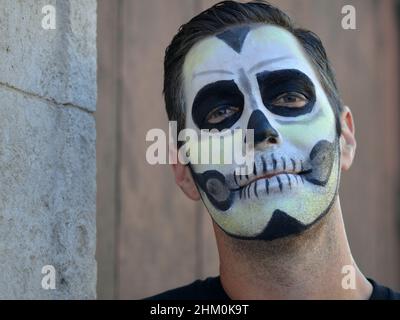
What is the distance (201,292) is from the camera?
278cm

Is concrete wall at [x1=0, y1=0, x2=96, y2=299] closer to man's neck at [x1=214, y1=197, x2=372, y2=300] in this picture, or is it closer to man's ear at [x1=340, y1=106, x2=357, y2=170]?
man's neck at [x1=214, y1=197, x2=372, y2=300]

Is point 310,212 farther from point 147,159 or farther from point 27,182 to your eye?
point 147,159

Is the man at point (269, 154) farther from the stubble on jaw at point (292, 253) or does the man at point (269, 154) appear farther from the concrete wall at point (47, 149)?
the concrete wall at point (47, 149)

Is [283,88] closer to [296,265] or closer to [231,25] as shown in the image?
[231,25]

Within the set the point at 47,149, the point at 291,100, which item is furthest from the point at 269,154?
the point at 47,149

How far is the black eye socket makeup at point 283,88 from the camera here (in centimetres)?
263

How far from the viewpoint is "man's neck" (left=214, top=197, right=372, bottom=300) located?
8.40ft

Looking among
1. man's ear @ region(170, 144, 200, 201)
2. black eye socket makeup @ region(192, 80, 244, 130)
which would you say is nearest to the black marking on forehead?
black eye socket makeup @ region(192, 80, 244, 130)

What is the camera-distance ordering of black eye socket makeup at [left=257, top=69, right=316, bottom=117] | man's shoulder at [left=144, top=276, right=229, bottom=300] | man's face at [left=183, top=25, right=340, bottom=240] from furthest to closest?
man's shoulder at [left=144, top=276, right=229, bottom=300], black eye socket makeup at [left=257, top=69, right=316, bottom=117], man's face at [left=183, top=25, right=340, bottom=240]

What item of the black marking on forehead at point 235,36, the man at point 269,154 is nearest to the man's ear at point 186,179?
the man at point 269,154

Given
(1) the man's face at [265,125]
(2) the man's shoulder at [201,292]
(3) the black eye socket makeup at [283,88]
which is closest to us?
(1) the man's face at [265,125]

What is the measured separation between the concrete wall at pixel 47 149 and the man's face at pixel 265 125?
372mm

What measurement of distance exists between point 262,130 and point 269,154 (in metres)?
0.07

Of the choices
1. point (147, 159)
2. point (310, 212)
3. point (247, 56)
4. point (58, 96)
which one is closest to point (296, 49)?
point (247, 56)
